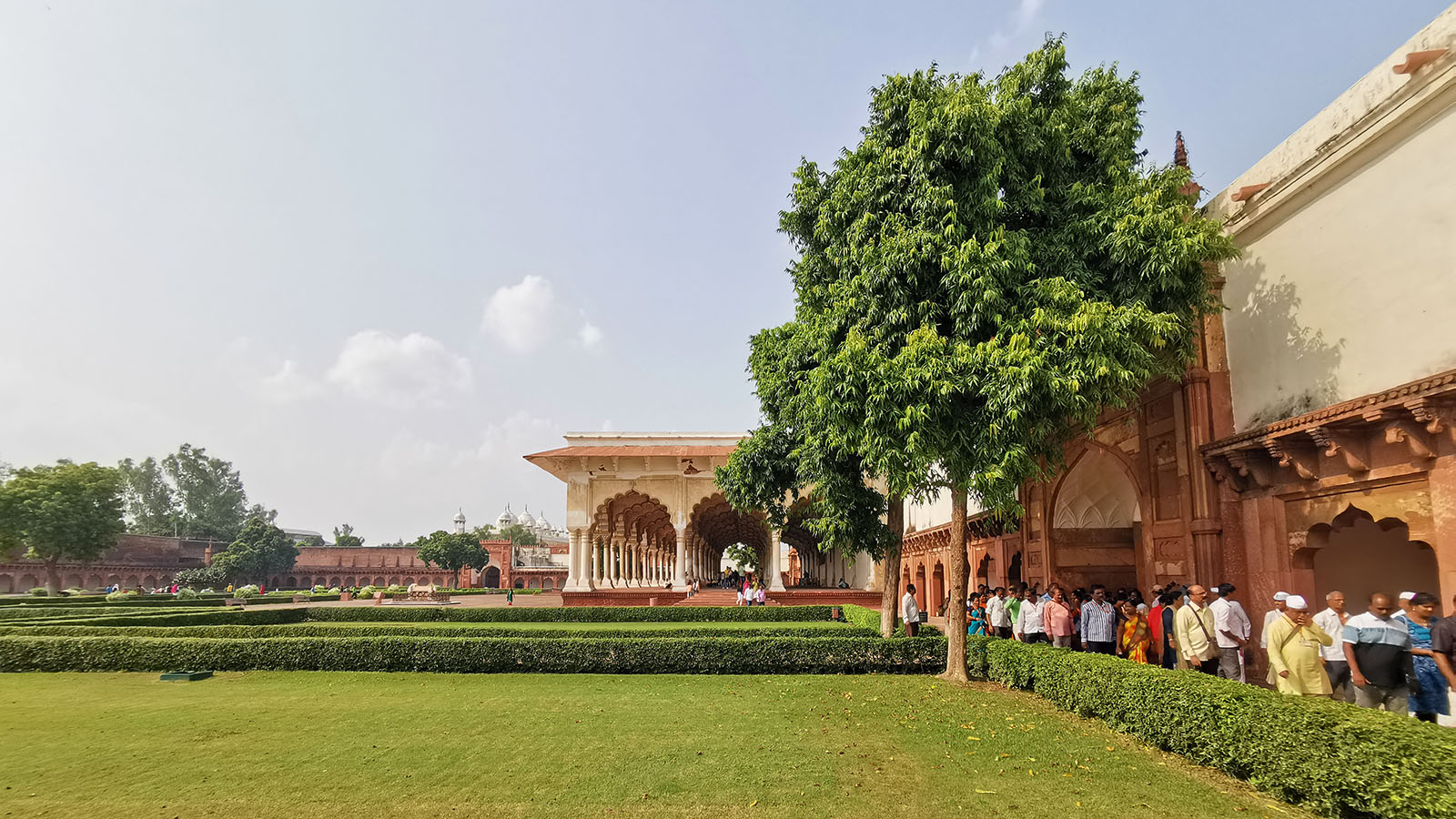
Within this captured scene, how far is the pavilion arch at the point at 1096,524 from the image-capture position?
50.1 feet

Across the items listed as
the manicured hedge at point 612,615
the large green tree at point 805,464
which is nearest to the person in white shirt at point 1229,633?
the large green tree at point 805,464

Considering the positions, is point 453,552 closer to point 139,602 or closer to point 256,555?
point 256,555

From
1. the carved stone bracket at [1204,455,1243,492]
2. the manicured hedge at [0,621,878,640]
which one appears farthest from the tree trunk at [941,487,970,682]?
the carved stone bracket at [1204,455,1243,492]

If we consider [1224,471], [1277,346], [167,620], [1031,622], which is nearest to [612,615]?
[167,620]

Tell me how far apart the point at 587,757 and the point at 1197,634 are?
5921mm

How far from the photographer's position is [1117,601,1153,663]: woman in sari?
936cm

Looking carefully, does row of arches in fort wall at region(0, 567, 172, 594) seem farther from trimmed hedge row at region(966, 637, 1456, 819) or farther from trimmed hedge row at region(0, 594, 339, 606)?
trimmed hedge row at region(966, 637, 1456, 819)

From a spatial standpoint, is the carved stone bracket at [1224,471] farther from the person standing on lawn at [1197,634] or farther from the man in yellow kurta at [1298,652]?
the man in yellow kurta at [1298,652]

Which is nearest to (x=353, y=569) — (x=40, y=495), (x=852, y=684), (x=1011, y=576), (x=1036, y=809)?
(x=40, y=495)

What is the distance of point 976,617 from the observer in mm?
13125

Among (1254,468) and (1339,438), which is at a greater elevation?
(1339,438)

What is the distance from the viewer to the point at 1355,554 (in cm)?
1102

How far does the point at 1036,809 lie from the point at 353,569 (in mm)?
Answer: 71597

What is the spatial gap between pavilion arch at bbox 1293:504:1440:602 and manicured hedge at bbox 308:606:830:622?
1182 cm
